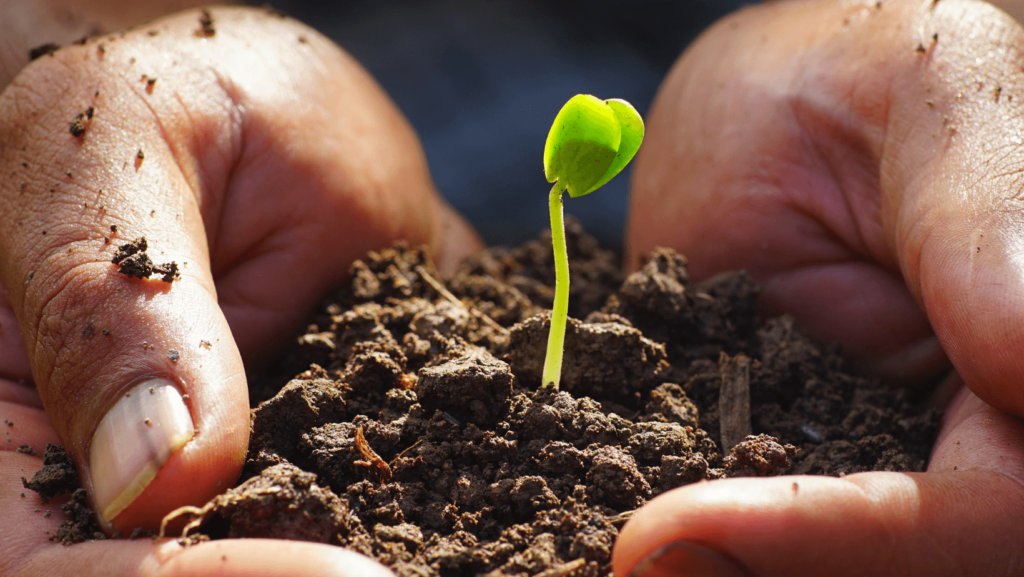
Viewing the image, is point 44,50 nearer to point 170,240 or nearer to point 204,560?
point 170,240

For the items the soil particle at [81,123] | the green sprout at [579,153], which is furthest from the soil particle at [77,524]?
the green sprout at [579,153]

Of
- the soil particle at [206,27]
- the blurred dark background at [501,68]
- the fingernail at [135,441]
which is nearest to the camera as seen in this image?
the fingernail at [135,441]

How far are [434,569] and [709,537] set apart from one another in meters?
0.42

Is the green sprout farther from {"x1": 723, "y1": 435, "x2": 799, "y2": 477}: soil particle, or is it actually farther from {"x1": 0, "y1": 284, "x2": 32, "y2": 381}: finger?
{"x1": 0, "y1": 284, "x2": 32, "y2": 381}: finger

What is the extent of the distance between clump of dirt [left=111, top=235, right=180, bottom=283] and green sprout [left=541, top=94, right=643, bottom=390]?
0.69 metres

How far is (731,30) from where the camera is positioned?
235 centimetres

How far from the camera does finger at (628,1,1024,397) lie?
122cm

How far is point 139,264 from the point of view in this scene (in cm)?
113

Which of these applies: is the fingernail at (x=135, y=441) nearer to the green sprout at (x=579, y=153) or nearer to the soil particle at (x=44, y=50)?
the green sprout at (x=579, y=153)

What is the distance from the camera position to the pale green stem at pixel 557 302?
125cm

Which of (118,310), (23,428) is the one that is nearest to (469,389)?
(118,310)

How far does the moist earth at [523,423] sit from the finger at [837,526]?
6.2 inches

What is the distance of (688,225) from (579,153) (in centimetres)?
100

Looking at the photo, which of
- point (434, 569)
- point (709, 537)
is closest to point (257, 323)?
point (434, 569)
